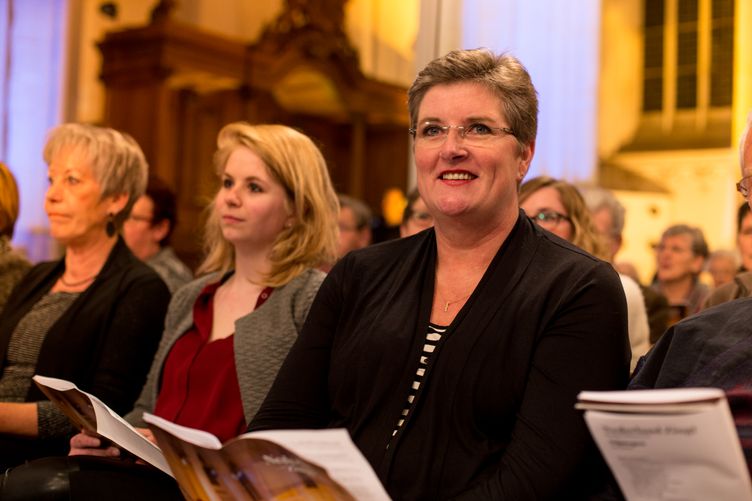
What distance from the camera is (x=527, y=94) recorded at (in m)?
2.23

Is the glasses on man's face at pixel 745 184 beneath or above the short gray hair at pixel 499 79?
beneath

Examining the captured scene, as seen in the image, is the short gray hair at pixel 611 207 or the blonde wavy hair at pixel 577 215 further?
the short gray hair at pixel 611 207

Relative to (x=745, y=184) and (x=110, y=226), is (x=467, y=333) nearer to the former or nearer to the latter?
(x=745, y=184)

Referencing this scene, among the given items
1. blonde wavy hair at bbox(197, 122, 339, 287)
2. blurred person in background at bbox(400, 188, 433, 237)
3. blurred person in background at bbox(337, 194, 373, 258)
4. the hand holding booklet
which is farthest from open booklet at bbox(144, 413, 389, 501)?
blurred person in background at bbox(337, 194, 373, 258)

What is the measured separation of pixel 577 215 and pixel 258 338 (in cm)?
135

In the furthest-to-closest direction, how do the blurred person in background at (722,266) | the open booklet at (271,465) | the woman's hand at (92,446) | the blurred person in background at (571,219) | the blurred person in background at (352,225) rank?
1. the blurred person in background at (722,266)
2. the blurred person in background at (352,225)
3. the blurred person in background at (571,219)
4. the woman's hand at (92,446)
5. the open booklet at (271,465)

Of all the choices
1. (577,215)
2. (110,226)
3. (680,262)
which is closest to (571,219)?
(577,215)

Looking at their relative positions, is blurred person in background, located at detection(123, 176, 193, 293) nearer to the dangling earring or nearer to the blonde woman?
the dangling earring

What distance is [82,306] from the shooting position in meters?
3.27

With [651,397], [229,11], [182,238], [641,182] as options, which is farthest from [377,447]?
[641,182]

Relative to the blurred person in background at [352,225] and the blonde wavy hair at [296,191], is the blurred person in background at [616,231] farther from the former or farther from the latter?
the blonde wavy hair at [296,191]

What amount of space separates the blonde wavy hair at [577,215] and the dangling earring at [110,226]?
1.40 meters

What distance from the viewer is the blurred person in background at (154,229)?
487cm

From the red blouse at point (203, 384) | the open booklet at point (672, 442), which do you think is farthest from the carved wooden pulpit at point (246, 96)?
the open booklet at point (672, 442)
